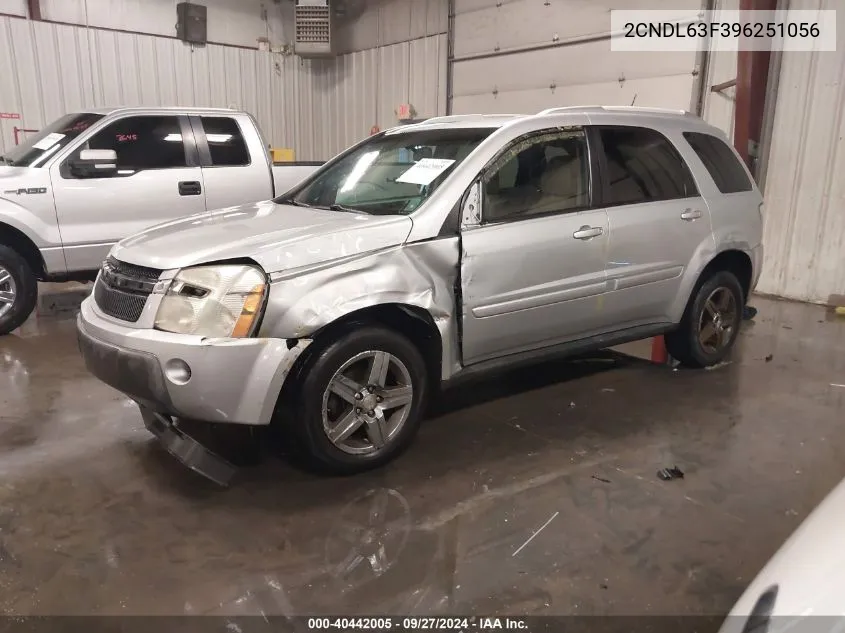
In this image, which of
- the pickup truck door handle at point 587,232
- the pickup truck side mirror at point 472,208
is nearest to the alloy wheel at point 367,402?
the pickup truck side mirror at point 472,208

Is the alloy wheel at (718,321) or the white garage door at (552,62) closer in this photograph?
the alloy wheel at (718,321)

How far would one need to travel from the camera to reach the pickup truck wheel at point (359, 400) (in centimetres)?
294

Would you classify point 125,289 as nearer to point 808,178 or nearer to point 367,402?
point 367,402

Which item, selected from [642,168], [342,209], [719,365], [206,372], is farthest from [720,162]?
[206,372]


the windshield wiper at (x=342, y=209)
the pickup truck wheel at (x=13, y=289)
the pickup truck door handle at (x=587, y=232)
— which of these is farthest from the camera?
the pickup truck wheel at (x=13, y=289)

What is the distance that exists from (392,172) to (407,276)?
2.93 ft

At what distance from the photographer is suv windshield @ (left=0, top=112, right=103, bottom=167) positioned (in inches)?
219

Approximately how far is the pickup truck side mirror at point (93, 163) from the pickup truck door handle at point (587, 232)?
4.02m

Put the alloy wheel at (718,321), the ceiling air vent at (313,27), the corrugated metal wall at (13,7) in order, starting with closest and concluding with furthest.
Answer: the alloy wheel at (718,321)
the corrugated metal wall at (13,7)
the ceiling air vent at (313,27)

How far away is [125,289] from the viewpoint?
9.95ft

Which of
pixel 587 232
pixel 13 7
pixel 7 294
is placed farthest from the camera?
pixel 13 7

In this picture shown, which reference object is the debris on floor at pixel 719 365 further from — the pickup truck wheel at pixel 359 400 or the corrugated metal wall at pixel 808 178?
the corrugated metal wall at pixel 808 178

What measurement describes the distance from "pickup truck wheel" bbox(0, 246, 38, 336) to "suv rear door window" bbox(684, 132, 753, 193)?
515 centimetres

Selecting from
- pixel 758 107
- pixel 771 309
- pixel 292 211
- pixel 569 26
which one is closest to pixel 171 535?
pixel 292 211
